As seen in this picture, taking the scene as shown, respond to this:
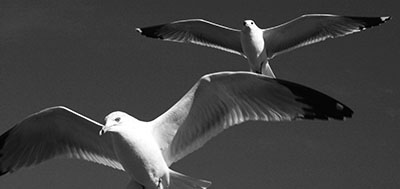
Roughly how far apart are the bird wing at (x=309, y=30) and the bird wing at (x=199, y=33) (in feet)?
1.79

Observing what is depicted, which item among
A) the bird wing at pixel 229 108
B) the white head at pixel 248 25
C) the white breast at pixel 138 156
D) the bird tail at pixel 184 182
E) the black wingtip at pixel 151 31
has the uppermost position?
the black wingtip at pixel 151 31

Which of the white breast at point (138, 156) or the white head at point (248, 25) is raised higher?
the white head at point (248, 25)

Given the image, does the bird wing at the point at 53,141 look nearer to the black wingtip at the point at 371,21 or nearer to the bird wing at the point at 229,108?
the bird wing at the point at 229,108

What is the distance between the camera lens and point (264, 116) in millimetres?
6148

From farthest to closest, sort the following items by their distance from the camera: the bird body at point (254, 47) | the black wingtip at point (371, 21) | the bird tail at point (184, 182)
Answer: the bird body at point (254, 47) → the black wingtip at point (371, 21) → the bird tail at point (184, 182)

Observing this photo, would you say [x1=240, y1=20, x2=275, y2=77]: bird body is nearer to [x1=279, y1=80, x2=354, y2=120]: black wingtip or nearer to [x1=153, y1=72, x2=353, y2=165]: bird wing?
[x1=153, y1=72, x2=353, y2=165]: bird wing

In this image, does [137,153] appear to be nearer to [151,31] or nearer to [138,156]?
[138,156]

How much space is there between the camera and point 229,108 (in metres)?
6.34

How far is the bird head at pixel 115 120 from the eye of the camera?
6.07 metres

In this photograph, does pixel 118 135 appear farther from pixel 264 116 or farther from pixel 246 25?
pixel 246 25

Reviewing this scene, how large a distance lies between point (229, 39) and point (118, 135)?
586cm

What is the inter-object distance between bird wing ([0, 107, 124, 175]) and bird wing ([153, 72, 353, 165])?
27.6 inches

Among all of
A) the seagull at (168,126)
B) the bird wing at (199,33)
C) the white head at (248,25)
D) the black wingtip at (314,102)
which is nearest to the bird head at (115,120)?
the seagull at (168,126)

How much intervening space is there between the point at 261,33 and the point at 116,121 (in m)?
5.50
